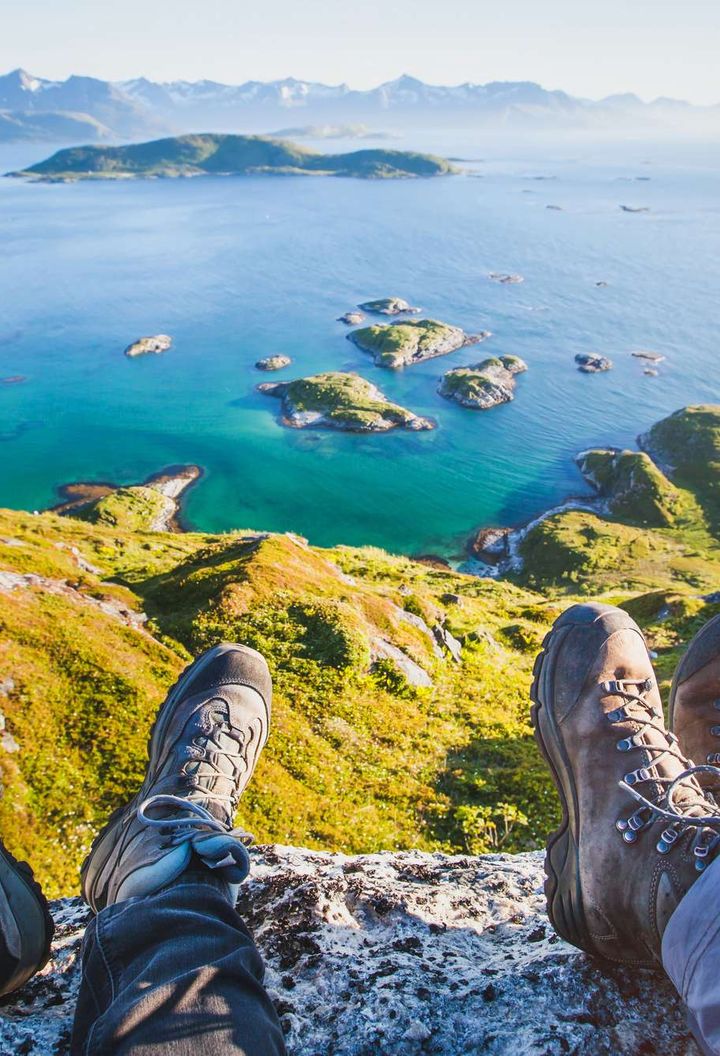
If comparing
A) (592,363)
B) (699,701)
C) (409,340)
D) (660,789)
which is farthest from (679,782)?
Result: (592,363)

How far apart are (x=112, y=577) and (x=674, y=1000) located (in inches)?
553

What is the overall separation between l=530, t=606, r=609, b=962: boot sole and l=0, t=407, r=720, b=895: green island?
117 inches

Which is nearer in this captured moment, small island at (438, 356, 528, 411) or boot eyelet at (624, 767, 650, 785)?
boot eyelet at (624, 767, 650, 785)

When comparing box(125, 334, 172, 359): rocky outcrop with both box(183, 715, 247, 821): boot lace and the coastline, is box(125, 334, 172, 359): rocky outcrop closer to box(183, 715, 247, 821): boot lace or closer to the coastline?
the coastline

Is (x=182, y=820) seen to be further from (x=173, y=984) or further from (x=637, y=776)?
(x=637, y=776)

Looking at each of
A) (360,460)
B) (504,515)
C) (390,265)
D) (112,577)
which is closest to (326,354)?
(360,460)

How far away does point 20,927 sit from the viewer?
12.8 ft

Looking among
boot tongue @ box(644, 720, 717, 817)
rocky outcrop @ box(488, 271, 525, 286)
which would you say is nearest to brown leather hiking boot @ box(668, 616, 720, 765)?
boot tongue @ box(644, 720, 717, 817)

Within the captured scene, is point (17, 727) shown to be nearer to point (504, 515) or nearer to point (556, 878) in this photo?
point (556, 878)

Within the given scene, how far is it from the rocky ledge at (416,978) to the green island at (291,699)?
177cm

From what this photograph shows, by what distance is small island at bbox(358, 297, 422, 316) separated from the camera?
122m

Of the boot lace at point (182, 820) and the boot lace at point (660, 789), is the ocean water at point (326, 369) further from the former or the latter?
the boot lace at point (182, 820)

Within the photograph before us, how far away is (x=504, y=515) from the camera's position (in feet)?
234

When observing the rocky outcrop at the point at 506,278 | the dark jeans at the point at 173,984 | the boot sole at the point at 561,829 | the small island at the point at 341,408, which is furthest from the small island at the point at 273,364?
the dark jeans at the point at 173,984
